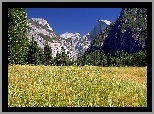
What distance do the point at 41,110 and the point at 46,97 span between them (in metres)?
A: 0.39

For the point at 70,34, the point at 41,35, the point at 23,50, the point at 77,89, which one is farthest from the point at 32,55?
the point at 77,89

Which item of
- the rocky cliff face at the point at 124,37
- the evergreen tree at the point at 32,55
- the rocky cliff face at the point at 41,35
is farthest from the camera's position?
the evergreen tree at the point at 32,55

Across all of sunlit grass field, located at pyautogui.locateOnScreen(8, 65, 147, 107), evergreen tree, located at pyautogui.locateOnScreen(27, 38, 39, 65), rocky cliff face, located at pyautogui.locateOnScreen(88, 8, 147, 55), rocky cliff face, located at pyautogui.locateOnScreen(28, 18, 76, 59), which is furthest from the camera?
evergreen tree, located at pyautogui.locateOnScreen(27, 38, 39, 65)

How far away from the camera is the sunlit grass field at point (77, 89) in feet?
A: 25.0

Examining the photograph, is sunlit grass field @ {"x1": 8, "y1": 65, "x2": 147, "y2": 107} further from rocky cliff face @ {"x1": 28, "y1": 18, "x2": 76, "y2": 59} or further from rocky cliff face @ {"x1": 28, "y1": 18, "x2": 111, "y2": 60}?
rocky cliff face @ {"x1": 28, "y1": 18, "x2": 76, "y2": 59}

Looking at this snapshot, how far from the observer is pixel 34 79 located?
8.64m

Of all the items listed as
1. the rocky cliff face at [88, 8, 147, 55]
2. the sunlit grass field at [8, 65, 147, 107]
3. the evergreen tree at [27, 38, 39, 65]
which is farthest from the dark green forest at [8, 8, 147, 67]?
the sunlit grass field at [8, 65, 147, 107]

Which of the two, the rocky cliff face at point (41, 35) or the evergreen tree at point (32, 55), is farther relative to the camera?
the evergreen tree at point (32, 55)

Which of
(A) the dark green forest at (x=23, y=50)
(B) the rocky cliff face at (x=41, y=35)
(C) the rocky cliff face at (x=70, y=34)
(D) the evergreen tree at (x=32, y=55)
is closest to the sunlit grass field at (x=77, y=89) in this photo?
(A) the dark green forest at (x=23, y=50)

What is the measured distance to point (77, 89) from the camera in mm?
8133

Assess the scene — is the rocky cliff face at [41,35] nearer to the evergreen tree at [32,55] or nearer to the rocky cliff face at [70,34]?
the rocky cliff face at [70,34]

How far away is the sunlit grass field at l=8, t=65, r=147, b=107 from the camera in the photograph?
7633 millimetres

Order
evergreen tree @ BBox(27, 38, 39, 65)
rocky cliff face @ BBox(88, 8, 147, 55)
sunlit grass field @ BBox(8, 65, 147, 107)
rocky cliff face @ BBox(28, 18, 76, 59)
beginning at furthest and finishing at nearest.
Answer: evergreen tree @ BBox(27, 38, 39, 65)
rocky cliff face @ BBox(28, 18, 76, 59)
rocky cliff face @ BBox(88, 8, 147, 55)
sunlit grass field @ BBox(8, 65, 147, 107)
